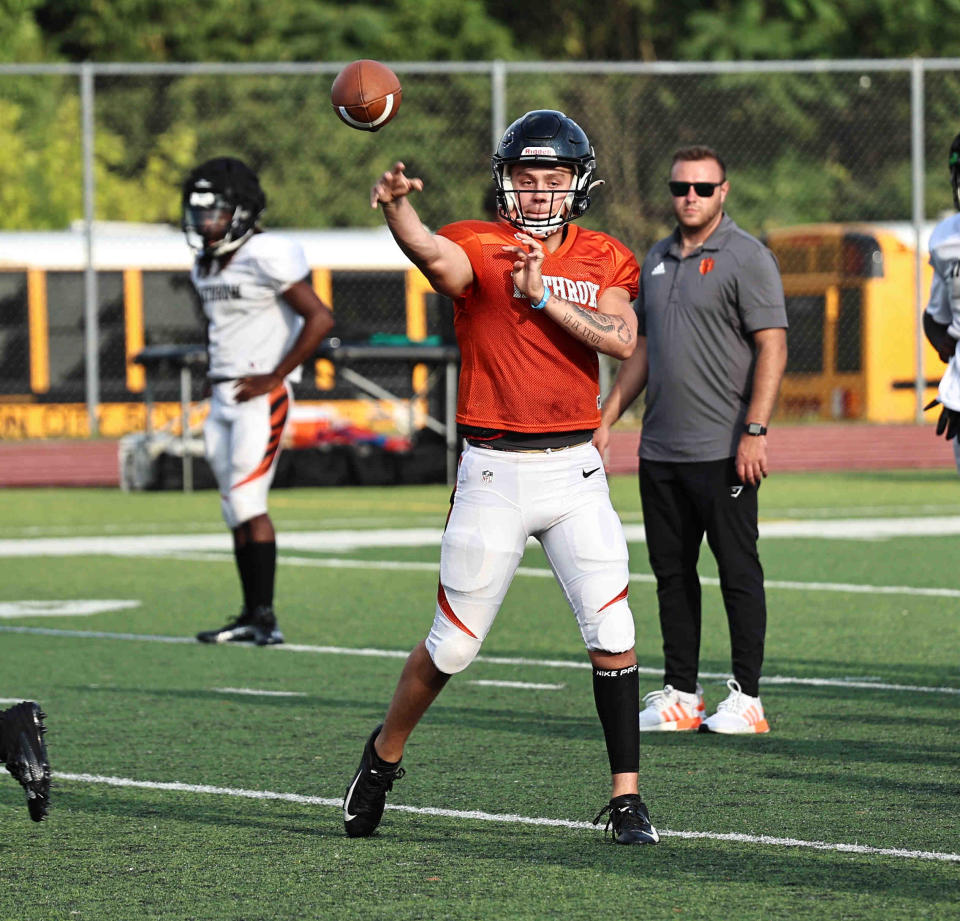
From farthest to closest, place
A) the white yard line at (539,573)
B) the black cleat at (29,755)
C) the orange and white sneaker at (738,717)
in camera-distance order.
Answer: the white yard line at (539,573)
the orange and white sneaker at (738,717)
the black cleat at (29,755)

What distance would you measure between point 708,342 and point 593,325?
2.12m

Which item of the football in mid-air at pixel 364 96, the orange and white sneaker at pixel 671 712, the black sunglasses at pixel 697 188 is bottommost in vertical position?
the orange and white sneaker at pixel 671 712

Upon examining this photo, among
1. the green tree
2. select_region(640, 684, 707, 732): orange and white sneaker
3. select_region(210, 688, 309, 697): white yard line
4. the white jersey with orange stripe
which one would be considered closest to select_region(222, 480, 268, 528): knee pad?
the white jersey with orange stripe

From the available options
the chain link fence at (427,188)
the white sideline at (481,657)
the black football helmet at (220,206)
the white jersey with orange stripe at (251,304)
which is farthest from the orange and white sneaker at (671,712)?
the chain link fence at (427,188)

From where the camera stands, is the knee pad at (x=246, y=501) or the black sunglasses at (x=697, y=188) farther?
the knee pad at (x=246, y=501)

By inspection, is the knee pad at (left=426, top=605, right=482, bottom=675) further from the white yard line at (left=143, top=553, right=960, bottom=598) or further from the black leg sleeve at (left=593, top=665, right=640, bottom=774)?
the white yard line at (left=143, top=553, right=960, bottom=598)

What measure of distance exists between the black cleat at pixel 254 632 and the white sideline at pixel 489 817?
330 centimetres

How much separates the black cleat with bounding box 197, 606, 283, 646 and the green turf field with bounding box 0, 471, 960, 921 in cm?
16

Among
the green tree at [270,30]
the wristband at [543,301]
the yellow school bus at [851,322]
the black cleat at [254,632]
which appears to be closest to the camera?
the wristband at [543,301]

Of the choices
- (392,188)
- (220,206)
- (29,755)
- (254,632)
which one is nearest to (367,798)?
(29,755)

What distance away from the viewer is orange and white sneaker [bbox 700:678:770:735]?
747 centimetres

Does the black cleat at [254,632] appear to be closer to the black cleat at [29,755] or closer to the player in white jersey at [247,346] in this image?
the player in white jersey at [247,346]

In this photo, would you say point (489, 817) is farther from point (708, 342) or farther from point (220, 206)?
point (220, 206)

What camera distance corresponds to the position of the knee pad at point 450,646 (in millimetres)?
5715
